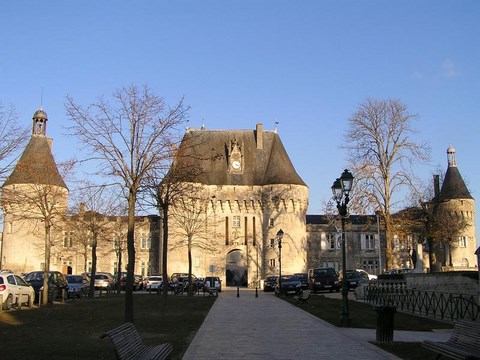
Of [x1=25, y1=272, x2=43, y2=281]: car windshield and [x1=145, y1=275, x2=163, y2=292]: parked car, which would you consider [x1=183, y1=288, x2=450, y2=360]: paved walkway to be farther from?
[x1=145, y1=275, x2=163, y2=292]: parked car

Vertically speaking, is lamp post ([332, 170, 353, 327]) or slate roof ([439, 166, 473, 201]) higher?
slate roof ([439, 166, 473, 201])

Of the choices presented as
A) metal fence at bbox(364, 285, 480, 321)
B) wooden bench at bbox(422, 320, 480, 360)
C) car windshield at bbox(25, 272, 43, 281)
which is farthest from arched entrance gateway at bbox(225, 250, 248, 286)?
wooden bench at bbox(422, 320, 480, 360)

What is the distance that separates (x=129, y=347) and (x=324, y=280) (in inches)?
1487

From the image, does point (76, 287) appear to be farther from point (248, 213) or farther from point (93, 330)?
point (248, 213)

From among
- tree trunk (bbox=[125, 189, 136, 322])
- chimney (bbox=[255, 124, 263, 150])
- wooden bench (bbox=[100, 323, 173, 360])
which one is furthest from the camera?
chimney (bbox=[255, 124, 263, 150])

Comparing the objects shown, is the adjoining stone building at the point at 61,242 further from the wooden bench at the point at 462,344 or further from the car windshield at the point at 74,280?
the wooden bench at the point at 462,344

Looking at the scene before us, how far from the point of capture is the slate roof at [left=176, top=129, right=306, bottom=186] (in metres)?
67.2

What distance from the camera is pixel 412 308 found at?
80.0ft

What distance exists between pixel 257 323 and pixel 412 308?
9.77 meters

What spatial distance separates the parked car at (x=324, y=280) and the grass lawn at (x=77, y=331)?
2445 cm

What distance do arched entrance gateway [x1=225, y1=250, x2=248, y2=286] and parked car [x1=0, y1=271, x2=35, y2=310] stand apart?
46172mm

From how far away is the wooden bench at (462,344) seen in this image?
324 inches

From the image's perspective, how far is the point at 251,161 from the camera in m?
69.3

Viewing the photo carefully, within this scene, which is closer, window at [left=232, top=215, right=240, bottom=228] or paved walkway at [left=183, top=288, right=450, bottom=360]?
paved walkway at [left=183, top=288, right=450, bottom=360]
